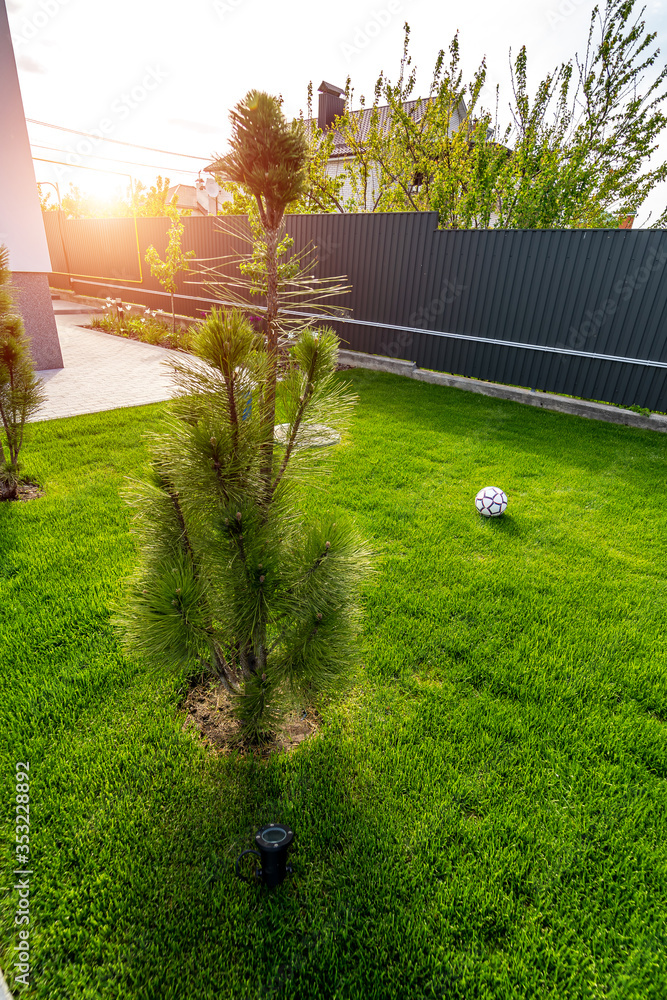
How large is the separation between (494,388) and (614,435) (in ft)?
7.71

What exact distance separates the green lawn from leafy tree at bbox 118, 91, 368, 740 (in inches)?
15.0

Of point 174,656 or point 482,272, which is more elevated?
point 482,272

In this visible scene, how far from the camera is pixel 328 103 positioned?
23516 mm

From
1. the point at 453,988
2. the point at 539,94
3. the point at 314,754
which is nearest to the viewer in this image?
the point at 453,988

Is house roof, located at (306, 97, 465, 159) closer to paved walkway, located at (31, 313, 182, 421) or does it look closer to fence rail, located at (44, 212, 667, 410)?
fence rail, located at (44, 212, 667, 410)

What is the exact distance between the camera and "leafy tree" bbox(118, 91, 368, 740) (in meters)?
1.54

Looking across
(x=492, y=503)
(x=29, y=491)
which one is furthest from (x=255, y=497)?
(x=29, y=491)

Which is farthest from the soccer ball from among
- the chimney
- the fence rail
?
the chimney

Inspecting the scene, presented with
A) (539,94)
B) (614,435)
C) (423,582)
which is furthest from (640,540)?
(539,94)

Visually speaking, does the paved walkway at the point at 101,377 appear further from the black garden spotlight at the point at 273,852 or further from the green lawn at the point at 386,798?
the black garden spotlight at the point at 273,852

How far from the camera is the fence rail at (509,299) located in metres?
7.37

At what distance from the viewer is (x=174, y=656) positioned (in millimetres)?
1728

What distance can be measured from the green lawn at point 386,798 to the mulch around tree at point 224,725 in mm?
80

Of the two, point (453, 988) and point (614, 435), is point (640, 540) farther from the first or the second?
point (453, 988)
